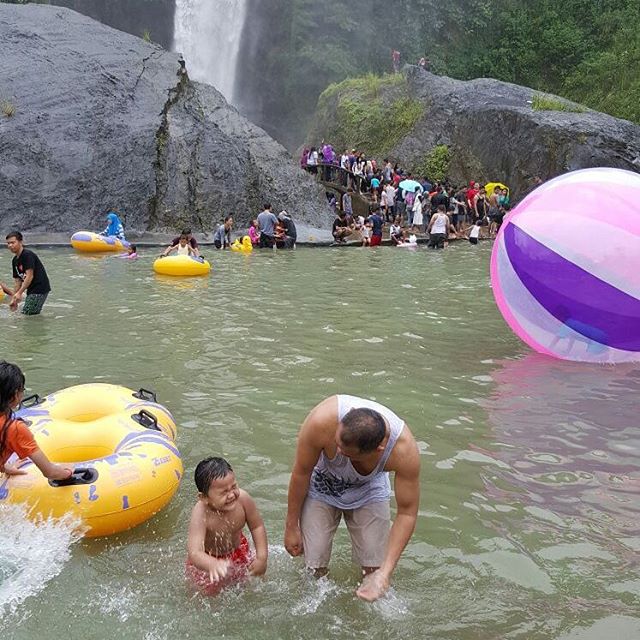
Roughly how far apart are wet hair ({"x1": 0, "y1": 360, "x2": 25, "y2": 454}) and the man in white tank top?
170 cm

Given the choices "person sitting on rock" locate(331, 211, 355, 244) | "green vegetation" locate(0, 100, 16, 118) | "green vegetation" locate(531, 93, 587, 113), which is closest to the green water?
"person sitting on rock" locate(331, 211, 355, 244)

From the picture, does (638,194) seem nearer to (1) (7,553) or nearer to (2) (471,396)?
(2) (471,396)

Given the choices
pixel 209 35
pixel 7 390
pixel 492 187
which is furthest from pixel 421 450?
pixel 209 35

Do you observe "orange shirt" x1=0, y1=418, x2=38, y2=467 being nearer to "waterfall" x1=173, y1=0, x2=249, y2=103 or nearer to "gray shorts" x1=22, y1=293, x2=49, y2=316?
"gray shorts" x1=22, y1=293, x2=49, y2=316

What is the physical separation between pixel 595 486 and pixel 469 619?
1.86 meters

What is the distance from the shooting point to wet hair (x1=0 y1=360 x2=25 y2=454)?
407 cm

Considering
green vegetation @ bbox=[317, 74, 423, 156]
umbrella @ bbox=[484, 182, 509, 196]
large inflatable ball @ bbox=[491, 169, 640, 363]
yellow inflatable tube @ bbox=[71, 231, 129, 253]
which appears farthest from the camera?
green vegetation @ bbox=[317, 74, 423, 156]

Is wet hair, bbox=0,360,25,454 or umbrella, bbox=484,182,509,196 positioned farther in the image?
umbrella, bbox=484,182,509,196

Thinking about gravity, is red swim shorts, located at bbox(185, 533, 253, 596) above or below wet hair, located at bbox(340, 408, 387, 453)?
below

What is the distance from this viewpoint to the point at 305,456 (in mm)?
3424

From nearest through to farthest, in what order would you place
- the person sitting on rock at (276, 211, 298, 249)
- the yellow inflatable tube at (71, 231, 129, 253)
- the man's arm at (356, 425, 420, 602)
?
the man's arm at (356, 425, 420, 602), the yellow inflatable tube at (71, 231, 129, 253), the person sitting on rock at (276, 211, 298, 249)

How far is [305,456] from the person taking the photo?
3.42 meters

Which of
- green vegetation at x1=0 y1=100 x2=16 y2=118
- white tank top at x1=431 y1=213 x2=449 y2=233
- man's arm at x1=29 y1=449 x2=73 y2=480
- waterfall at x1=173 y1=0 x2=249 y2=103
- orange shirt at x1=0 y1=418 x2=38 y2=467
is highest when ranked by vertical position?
waterfall at x1=173 y1=0 x2=249 y2=103

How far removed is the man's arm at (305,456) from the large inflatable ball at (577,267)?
14.8ft
